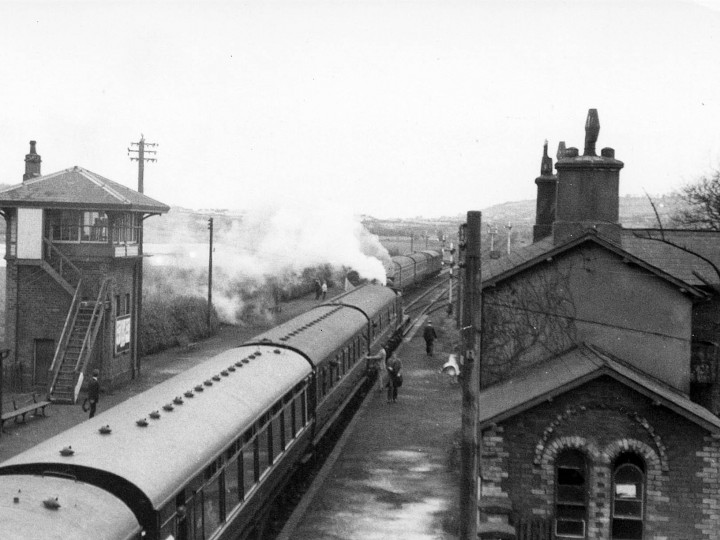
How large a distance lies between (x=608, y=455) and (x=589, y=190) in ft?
20.2

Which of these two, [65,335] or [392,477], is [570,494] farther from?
[65,335]

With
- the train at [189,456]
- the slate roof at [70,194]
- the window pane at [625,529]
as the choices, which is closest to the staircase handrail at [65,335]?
the slate roof at [70,194]

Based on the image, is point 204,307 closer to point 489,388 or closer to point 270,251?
point 270,251

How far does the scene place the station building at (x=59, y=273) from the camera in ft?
84.1

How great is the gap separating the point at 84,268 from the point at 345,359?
10282 mm

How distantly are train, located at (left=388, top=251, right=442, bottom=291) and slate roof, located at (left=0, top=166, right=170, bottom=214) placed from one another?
15704 millimetres

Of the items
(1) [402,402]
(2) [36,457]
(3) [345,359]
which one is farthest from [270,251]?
(2) [36,457]

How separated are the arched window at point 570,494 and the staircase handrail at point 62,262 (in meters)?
17.2

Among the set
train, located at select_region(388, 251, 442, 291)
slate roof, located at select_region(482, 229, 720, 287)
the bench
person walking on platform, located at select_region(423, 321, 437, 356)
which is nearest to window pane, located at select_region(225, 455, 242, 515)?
slate roof, located at select_region(482, 229, 720, 287)

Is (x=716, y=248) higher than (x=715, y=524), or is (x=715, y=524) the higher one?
(x=716, y=248)

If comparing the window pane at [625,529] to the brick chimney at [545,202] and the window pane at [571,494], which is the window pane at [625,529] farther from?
the brick chimney at [545,202]

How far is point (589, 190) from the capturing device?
17406mm

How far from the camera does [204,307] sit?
125 ft

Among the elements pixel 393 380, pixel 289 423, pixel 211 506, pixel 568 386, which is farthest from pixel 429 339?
pixel 211 506
